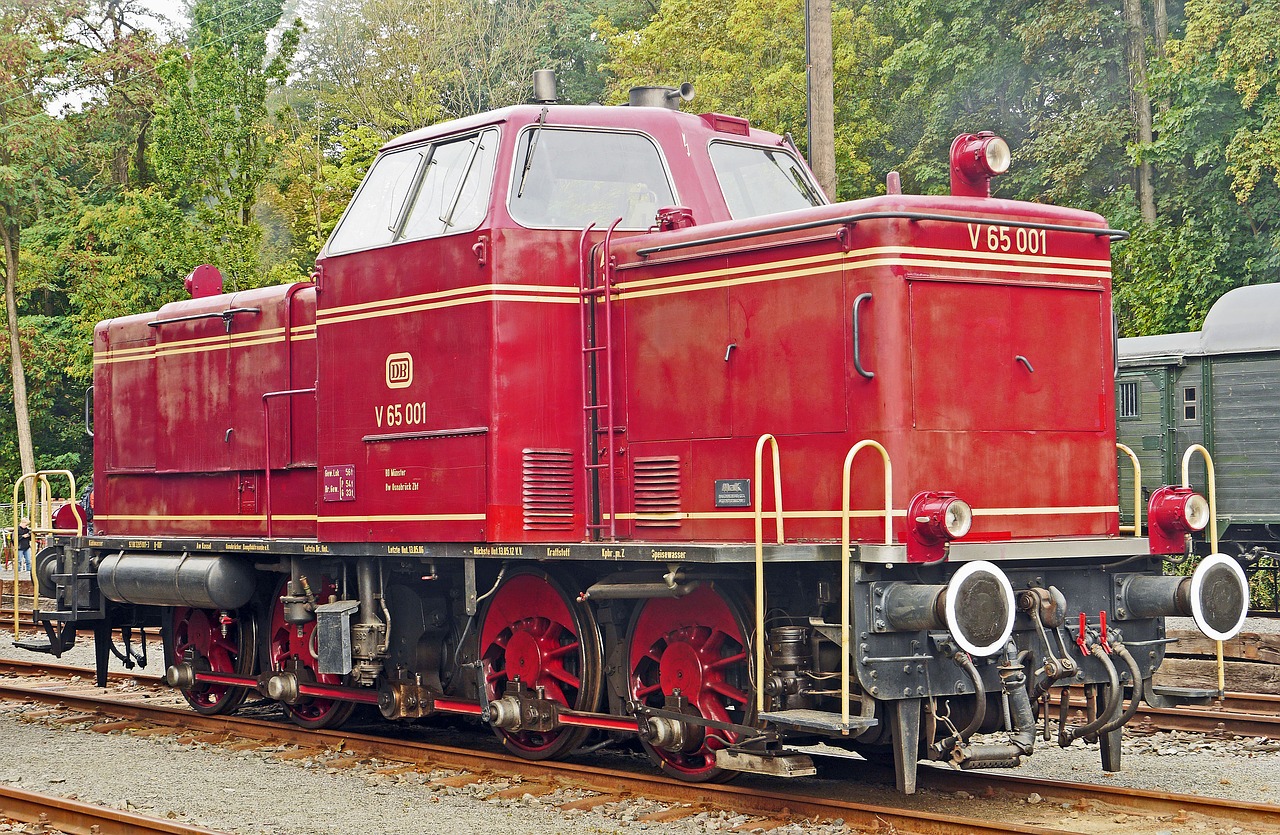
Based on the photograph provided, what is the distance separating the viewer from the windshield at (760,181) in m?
9.30

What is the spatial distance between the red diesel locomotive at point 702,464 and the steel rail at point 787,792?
0.74 feet

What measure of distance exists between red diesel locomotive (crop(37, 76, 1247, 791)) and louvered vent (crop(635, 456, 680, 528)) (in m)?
0.01

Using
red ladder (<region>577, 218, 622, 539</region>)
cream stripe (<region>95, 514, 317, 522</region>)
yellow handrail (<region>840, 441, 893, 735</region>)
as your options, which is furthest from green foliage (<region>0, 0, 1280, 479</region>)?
yellow handrail (<region>840, 441, 893, 735</region>)

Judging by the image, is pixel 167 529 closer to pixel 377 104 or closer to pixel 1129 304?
pixel 1129 304

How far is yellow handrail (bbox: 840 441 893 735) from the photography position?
6.95m

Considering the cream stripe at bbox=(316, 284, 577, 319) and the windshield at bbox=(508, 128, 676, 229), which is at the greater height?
the windshield at bbox=(508, 128, 676, 229)

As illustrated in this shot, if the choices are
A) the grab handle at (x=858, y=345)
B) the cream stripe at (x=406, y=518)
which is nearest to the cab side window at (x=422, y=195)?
the cream stripe at (x=406, y=518)

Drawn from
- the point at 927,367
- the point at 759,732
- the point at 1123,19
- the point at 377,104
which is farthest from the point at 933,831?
the point at 377,104

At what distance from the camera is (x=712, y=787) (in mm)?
8047

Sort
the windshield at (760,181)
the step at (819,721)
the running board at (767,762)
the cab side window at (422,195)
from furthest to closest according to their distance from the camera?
the windshield at (760,181) < the cab side window at (422,195) < the running board at (767,762) < the step at (819,721)

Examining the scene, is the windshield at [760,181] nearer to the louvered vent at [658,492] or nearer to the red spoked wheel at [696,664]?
the louvered vent at [658,492]

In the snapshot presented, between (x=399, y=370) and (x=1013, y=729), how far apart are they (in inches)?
173

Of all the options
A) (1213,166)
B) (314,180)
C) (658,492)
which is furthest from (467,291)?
(314,180)

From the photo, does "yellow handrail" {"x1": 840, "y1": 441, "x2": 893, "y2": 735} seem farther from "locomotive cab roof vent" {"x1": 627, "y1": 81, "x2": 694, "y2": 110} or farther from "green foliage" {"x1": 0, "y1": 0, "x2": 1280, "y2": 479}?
"green foliage" {"x1": 0, "y1": 0, "x2": 1280, "y2": 479}
